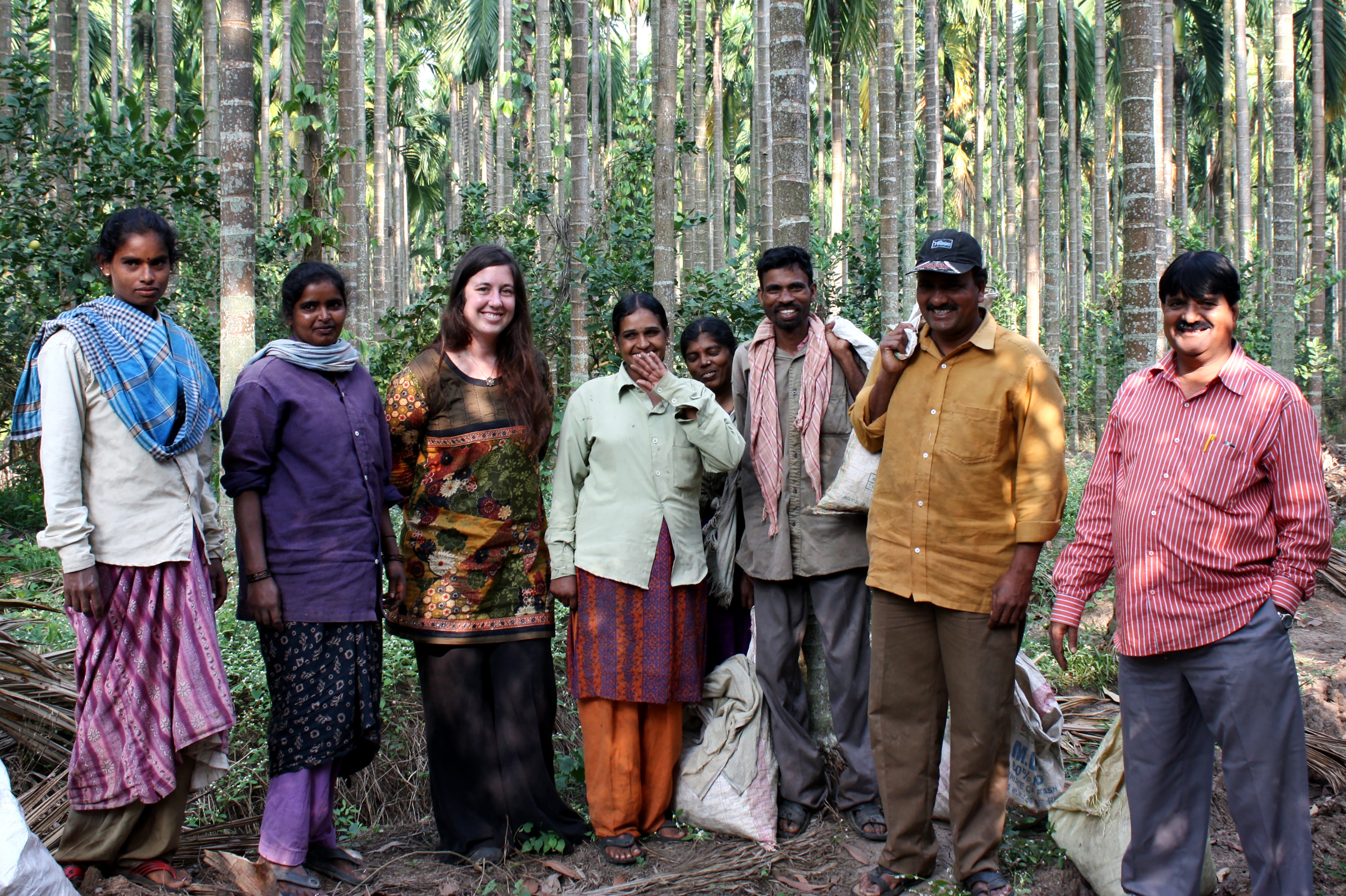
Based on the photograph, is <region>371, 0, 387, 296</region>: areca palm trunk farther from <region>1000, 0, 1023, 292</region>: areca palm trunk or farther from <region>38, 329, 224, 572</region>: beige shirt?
<region>1000, 0, 1023, 292</region>: areca palm trunk

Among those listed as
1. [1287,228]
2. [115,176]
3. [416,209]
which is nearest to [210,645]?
[115,176]

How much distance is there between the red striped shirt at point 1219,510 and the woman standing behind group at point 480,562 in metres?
1.82

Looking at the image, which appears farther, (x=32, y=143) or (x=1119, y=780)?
(x=32, y=143)

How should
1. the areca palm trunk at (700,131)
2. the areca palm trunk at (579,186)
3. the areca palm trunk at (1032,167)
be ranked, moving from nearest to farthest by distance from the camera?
1. the areca palm trunk at (579,186)
2. the areca palm trunk at (1032,167)
3. the areca palm trunk at (700,131)

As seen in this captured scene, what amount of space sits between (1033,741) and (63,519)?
3002 mm

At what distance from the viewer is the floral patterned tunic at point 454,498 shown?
312 centimetres

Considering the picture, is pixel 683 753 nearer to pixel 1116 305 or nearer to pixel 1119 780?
pixel 1119 780

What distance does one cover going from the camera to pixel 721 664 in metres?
3.49

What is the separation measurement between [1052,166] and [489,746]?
13.4 metres

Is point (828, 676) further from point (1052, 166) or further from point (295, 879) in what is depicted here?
point (1052, 166)

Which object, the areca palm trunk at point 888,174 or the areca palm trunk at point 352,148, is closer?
the areca palm trunk at point 352,148

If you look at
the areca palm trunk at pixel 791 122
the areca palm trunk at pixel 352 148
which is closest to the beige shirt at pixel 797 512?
the areca palm trunk at pixel 791 122

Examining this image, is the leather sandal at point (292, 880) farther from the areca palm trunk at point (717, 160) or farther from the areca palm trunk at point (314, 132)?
the areca palm trunk at point (717, 160)

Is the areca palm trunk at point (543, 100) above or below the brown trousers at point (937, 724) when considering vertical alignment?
above
